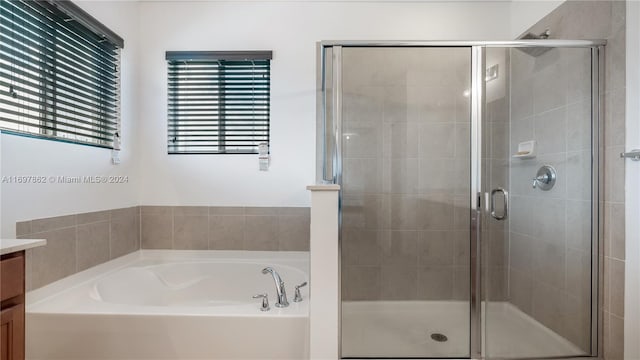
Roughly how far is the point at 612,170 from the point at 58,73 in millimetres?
3116

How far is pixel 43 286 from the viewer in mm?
1621

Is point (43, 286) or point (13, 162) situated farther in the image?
point (43, 286)

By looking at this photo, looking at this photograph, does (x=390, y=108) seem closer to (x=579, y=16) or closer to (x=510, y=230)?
Result: (x=510, y=230)

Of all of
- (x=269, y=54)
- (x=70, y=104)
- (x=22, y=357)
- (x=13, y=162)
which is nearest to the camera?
(x=22, y=357)

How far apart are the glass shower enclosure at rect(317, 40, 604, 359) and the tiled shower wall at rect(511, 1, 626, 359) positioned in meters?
0.04

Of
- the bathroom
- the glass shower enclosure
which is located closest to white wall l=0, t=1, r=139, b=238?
the bathroom

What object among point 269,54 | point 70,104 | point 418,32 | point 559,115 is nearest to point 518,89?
point 559,115

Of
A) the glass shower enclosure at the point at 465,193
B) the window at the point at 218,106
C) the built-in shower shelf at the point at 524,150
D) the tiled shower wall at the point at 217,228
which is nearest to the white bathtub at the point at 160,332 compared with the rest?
the glass shower enclosure at the point at 465,193

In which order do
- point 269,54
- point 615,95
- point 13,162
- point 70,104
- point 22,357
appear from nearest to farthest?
point 22,357 → point 13,162 → point 615,95 → point 70,104 → point 269,54

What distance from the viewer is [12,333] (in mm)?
1000

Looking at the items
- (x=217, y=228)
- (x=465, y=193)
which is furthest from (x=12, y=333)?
(x=465, y=193)

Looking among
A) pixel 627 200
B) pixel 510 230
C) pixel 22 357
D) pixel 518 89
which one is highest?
pixel 518 89

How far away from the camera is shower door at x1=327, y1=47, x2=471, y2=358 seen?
5.30ft

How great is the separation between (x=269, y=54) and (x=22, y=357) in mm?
2154
